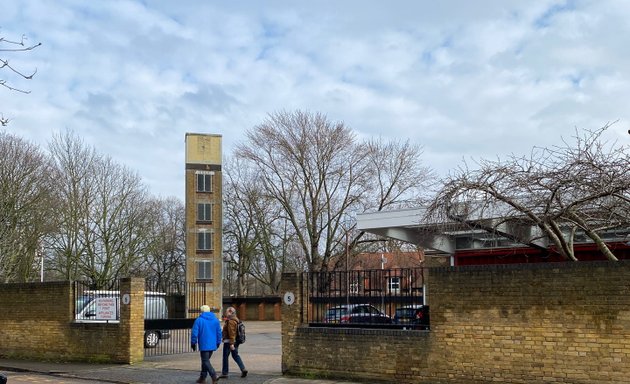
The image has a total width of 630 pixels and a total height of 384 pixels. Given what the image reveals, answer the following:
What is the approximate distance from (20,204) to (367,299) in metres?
24.9

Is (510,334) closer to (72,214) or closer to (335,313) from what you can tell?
(335,313)

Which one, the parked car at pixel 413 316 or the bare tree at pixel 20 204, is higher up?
the bare tree at pixel 20 204

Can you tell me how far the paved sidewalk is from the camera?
15.1 meters

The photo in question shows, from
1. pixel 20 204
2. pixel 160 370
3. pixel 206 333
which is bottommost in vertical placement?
pixel 160 370

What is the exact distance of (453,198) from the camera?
40.5 feet

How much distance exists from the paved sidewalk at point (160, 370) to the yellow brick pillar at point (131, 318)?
339 mm

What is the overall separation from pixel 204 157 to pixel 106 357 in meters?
36.3

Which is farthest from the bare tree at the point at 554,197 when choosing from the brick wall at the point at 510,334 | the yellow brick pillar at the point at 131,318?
the yellow brick pillar at the point at 131,318

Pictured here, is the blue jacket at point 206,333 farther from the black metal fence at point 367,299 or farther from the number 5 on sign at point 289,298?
the black metal fence at point 367,299

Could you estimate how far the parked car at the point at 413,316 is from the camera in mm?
13594

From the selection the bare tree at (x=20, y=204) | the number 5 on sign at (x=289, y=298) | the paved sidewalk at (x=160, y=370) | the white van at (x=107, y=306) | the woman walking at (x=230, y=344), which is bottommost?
the paved sidewalk at (x=160, y=370)

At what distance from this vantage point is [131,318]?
59.4ft

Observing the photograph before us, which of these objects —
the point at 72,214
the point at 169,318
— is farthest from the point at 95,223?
the point at 169,318

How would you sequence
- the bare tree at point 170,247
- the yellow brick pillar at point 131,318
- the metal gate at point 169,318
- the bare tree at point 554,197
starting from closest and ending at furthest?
the bare tree at point 554,197 → the yellow brick pillar at point 131,318 → the metal gate at point 169,318 → the bare tree at point 170,247
